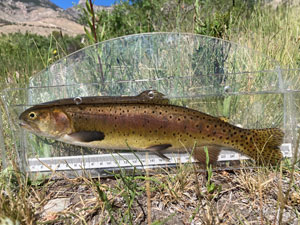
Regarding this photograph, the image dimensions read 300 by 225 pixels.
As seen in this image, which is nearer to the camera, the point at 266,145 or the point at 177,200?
the point at 177,200

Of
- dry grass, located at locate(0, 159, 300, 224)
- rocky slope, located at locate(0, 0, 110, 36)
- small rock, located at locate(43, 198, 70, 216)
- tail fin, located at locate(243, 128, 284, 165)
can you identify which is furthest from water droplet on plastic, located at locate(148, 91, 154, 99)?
rocky slope, located at locate(0, 0, 110, 36)

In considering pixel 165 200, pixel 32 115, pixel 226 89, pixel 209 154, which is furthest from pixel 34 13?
pixel 165 200

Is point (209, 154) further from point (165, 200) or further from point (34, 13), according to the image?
point (34, 13)

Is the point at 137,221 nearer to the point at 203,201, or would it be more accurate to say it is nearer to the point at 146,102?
the point at 203,201

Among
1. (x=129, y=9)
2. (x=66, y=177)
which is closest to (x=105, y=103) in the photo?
(x=66, y=177)

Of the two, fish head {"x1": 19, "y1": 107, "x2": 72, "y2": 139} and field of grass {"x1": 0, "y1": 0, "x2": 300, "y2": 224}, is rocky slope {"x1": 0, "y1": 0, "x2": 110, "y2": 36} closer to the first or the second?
fish head {"x1": 19, "y1": 107, "x2": 72, "y2": 139}

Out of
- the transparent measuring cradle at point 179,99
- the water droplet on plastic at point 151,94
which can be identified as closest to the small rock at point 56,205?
the transparent measuring cradle at point 179,99

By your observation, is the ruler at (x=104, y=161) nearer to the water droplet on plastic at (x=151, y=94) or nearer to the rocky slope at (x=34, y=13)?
the water droplet on plastic at (x=151, y=94)
